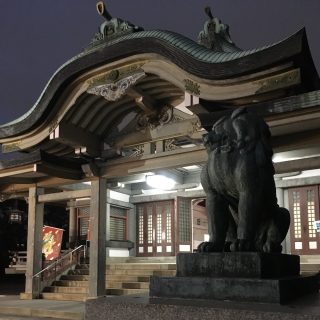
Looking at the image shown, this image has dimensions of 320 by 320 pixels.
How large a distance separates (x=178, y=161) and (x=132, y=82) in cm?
215

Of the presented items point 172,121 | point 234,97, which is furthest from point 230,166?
point 172,121

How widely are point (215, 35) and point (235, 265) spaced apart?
7885mm

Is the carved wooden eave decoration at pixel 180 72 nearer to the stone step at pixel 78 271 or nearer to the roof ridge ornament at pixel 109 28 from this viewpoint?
the roof ridge ornament at pixel 109 28

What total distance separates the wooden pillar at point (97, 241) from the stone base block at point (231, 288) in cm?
736

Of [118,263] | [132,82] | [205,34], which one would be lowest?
[118,263]

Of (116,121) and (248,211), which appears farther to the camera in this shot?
(116,121)

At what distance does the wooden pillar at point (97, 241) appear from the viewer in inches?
444

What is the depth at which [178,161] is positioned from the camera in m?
10.5

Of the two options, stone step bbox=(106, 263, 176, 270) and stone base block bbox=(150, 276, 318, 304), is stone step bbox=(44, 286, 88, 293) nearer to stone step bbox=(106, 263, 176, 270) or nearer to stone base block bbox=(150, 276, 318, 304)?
stone step bbox=(106, 263, 176, 270)

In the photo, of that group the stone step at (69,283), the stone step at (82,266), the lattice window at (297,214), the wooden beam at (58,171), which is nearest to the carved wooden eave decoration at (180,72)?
the wooden beam at (58,171)

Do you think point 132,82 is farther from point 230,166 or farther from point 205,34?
point 230,166

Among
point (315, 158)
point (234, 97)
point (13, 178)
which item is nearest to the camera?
point (234, 97)

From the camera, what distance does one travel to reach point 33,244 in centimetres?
1291

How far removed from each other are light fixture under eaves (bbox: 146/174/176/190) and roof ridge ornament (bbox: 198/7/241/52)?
4439 mm
